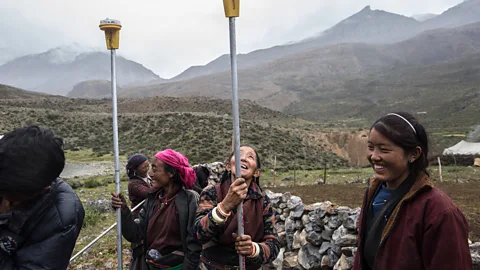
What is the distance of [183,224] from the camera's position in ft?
9.16

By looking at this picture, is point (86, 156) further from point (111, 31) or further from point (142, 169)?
point (111, 31)

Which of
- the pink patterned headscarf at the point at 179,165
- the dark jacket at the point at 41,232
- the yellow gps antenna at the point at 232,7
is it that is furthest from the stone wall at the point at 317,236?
the dark jacket at the point at 41,232

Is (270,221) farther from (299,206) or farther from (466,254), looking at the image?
(299,206)

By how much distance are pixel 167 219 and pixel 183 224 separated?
0.16 meters

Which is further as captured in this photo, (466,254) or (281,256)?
(281,256)

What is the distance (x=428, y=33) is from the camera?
191125 millimetres

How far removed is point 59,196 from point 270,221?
143 centimetres

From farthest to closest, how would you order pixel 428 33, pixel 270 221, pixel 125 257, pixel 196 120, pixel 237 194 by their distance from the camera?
1. pixel 428 33
2. pixel 196 120
3. pixel 125 257
4. pixel 270 221
5. pixel 237 194

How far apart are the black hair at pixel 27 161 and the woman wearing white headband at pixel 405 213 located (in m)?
1.54

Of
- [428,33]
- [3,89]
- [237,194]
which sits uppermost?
[428,33]

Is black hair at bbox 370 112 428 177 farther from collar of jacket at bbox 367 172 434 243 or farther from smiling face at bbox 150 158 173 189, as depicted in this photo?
smiling face at bbox 150 158 173 189

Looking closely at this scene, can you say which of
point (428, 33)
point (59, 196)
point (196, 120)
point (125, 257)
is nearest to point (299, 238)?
point (125, 257)

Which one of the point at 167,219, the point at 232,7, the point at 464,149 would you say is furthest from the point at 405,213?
the point at 464,149

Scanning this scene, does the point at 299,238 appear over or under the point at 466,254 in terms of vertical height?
under
